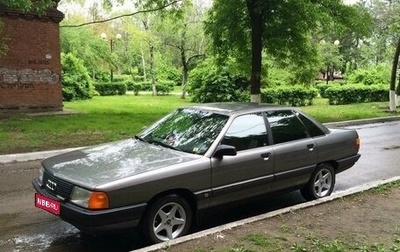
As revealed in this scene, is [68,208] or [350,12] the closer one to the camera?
[68,208]

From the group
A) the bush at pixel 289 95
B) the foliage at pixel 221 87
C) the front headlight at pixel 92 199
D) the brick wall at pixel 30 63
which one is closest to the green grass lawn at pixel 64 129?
the brick wall at pixel 30 63

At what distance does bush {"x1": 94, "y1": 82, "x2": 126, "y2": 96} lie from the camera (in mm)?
36188

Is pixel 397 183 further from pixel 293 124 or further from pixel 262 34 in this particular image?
pixel 262 34

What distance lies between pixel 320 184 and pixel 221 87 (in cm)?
1985

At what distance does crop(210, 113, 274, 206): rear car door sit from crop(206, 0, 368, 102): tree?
976 cm

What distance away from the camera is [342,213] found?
5.42 meters

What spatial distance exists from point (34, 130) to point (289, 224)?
9154mm

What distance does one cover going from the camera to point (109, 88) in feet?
120

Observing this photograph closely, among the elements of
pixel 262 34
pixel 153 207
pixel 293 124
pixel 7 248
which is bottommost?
pixel 7 248

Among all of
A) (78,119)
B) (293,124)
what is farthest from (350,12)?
(293,124)

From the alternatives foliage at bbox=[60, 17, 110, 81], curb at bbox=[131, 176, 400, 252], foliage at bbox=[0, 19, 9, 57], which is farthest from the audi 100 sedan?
foliage at bbox=[60, 17, 110, 81]

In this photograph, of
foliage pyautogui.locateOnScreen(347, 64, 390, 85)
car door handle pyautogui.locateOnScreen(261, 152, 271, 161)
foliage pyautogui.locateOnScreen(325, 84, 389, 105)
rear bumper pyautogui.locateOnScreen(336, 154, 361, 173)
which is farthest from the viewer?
foliage pyautogui.locateOnScreen(347, 64, 390, 85)

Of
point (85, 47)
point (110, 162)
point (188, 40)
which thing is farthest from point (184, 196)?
point (85, 47)

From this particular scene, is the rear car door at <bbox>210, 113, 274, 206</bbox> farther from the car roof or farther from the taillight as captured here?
the taillight
